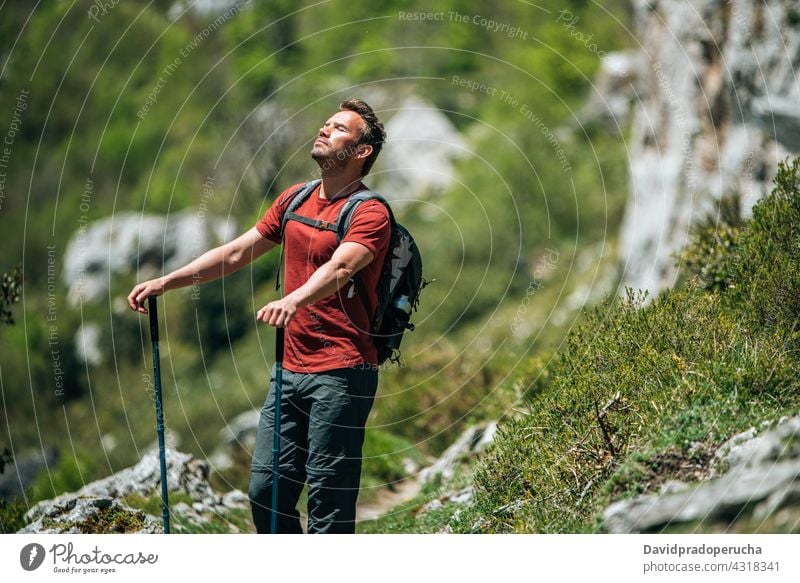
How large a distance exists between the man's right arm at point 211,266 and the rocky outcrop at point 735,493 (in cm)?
257

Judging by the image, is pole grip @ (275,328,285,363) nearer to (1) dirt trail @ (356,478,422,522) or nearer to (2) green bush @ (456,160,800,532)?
(2) green bush @ (456,160,800,532)

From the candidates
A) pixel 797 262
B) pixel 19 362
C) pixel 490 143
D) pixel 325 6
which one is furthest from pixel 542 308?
pixel 325 6

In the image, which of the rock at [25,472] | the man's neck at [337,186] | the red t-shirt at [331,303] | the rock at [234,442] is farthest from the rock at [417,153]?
the red t-shirt at [331,303]

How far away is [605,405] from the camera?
22.7 ft

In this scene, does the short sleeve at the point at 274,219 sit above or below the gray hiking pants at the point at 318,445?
above

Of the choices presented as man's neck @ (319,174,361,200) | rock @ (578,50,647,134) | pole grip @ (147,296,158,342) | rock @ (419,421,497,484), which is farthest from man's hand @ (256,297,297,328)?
rock @ (578,50,647,134)

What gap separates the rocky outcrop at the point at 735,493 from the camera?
609 cm

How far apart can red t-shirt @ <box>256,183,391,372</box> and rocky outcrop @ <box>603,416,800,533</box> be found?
1745mm

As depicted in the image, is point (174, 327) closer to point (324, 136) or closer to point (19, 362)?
point (19, 362)

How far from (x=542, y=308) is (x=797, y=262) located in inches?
959
